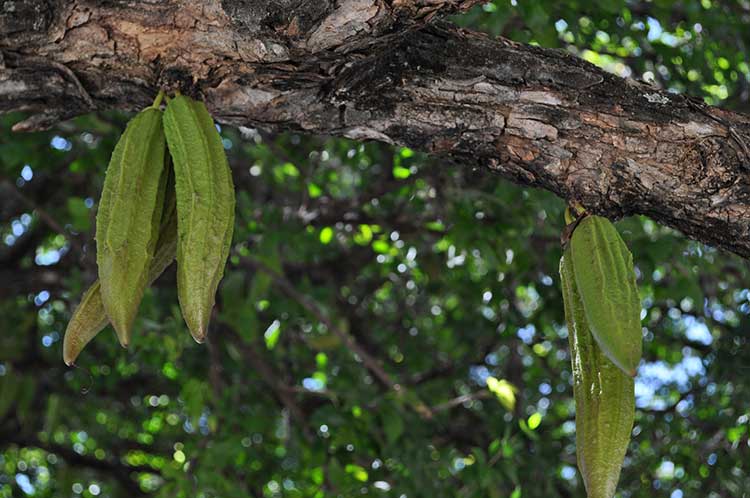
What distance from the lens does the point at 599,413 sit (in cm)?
165

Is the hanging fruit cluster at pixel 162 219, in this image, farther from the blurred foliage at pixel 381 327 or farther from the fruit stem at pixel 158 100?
the blurred foliage at pixel 381 327

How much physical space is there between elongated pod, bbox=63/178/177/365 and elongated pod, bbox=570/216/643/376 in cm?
72

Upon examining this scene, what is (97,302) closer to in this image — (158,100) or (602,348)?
(158,100)

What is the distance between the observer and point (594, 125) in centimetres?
183

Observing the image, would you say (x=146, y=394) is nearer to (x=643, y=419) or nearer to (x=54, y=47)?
(x=643, y=419)

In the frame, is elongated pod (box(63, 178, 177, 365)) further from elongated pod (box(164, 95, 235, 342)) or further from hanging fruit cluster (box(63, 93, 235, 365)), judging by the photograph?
elongated pod (box(164, 95, 235, 342))

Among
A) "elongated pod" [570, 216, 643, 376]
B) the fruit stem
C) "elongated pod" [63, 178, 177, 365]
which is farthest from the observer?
the fruit stem

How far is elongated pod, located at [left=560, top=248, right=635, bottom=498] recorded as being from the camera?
5.38ft

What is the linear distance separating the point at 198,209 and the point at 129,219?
0.12 m

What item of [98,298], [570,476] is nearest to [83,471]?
[570,476]

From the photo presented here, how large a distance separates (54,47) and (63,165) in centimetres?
224

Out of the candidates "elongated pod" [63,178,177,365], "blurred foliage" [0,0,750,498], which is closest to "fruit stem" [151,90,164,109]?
"elongated pod" [63,178,177,365]

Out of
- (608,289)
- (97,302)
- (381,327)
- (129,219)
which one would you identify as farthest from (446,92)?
(381,327)

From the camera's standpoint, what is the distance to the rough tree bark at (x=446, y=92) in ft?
5.90
